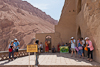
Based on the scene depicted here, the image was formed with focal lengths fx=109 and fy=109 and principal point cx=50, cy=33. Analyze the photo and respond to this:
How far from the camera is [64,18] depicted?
46.8ft

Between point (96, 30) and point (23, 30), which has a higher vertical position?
point (23, 30)

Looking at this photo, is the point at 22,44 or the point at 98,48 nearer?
the point at 98,48

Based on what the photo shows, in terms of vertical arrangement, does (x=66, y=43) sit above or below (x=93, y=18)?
below

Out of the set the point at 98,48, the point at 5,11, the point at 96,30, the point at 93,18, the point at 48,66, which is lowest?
the point at 48,66

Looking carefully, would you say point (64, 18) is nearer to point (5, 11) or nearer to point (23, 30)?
point (23, 30)

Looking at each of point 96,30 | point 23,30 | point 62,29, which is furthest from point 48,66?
point 23,30

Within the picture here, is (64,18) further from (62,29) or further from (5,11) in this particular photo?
(5,11)

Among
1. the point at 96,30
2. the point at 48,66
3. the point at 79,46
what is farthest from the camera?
the point at 79,46

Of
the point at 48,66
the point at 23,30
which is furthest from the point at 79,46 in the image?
the point at 23,30

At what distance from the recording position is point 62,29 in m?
14.6

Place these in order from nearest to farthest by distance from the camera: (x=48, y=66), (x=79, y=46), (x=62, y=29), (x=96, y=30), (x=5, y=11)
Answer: (x=48, y=66), (x=96, y=30), (x=79, y=46), (x=62, y=29), (x=5, y=11)

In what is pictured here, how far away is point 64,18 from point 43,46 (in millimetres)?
4627

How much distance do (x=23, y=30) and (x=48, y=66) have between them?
32037 mm

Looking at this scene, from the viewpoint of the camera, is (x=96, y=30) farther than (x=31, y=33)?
No
